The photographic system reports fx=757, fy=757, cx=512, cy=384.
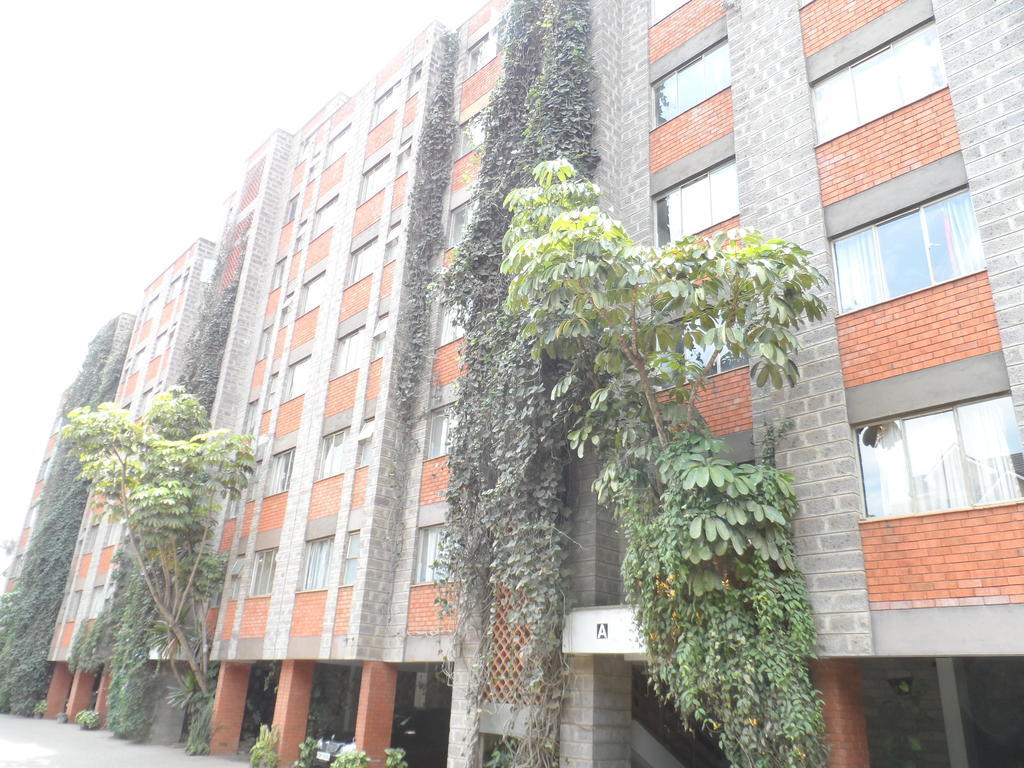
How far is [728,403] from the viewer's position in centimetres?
1255

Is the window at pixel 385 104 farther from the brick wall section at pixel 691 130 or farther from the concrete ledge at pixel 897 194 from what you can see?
the concrete ledge at pixel 897 194

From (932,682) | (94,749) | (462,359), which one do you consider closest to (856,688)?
(932,682)

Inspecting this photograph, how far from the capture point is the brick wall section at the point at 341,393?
21448 mm

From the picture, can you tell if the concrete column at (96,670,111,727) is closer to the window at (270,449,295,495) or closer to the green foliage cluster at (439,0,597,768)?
the window at (270,449,295,495)

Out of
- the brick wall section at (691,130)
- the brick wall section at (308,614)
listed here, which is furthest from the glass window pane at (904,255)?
the brick wall section at (308,614)

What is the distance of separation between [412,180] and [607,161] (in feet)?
25.9

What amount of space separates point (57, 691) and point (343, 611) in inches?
1028

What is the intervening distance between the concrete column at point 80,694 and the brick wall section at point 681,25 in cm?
3266

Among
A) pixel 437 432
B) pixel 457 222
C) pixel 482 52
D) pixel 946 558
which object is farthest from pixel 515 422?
pixel 482 52

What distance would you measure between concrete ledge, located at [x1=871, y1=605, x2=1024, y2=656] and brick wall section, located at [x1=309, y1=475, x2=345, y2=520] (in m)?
13.9

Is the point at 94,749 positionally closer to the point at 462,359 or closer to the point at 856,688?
the point at 462,359

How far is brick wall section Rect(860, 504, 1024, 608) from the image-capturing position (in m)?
8.87

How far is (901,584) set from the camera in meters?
9.59

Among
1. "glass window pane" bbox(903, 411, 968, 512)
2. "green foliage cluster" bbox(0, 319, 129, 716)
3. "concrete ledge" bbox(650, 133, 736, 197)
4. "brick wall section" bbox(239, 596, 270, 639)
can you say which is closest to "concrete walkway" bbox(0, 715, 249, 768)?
"brick wall section" bbox(239, 596, 270, 639)
